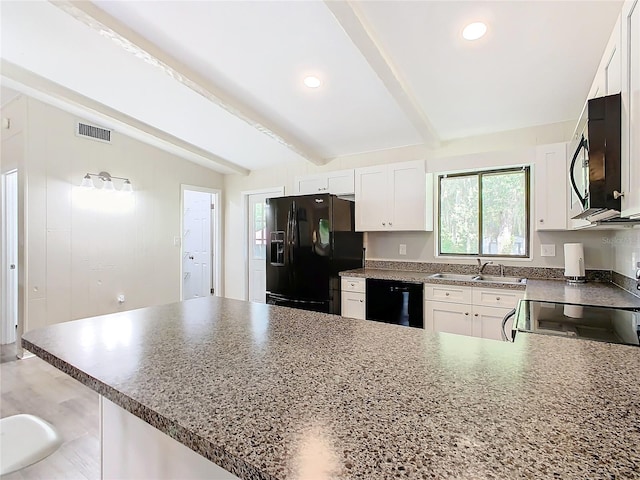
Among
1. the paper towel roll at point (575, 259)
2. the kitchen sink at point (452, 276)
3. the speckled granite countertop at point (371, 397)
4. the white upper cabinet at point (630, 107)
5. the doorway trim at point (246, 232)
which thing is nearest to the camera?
the speckled granite countertop at point (371, 397)

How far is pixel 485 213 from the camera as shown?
3.59m

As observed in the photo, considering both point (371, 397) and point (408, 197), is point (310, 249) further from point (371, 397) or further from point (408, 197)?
point (371, 397)

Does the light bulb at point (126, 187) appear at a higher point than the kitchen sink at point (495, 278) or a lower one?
higher

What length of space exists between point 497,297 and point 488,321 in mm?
216

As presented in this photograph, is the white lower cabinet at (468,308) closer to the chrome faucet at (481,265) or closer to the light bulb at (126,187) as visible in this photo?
the chrome faucet at (481,265)

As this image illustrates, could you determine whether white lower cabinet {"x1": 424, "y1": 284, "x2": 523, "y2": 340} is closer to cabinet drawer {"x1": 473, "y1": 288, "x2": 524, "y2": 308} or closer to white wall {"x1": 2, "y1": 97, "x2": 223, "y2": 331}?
cabinet drawer {"x1": 473, "y1": 288, "x2": 524, "y2": 308}

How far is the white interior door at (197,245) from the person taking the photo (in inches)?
226

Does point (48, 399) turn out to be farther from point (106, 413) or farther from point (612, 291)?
point (612, 291)

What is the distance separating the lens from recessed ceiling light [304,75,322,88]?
2.80m

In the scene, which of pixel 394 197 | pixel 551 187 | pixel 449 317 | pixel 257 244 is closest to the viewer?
pixel 551 187

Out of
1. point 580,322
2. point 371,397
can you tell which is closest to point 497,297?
point 580,322

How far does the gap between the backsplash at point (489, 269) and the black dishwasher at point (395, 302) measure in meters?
0.67

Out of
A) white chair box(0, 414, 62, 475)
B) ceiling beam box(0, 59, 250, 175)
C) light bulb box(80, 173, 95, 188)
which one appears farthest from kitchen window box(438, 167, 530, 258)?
light bulb box(80, 173, 95, 188)

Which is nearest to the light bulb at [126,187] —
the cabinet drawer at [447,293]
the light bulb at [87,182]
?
the light bulb at [87,182]
